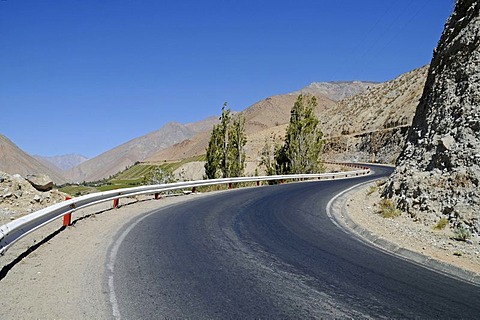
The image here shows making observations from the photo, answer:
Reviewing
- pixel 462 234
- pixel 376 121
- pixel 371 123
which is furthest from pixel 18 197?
pixel 371 123

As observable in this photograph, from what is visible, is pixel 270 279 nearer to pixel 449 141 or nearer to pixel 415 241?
pixel 415 241

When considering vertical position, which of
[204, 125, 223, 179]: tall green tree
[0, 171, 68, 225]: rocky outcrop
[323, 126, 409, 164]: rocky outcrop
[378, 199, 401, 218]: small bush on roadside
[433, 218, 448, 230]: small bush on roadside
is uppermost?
[323, 126, 409, 164]: rocky outcrop

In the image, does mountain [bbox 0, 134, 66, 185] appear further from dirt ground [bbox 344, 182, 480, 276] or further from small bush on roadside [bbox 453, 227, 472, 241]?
small bush on roadside [bbox 453, 227, 472, 241]

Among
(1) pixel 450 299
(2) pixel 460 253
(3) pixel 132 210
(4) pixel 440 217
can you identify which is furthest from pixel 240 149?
(1) pixel 450 299

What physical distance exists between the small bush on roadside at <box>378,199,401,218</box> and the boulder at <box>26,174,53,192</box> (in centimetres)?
1246

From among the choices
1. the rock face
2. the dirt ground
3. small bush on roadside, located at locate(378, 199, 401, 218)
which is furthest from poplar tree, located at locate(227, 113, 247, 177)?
small bush on roadside, located at locate(378, 199, 401, 218)

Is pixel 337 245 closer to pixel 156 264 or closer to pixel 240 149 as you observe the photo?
pixel 156 264

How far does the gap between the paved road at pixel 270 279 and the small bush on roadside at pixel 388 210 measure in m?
3.00

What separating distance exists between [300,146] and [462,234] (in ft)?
97.7

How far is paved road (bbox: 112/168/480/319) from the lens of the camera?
489 cm

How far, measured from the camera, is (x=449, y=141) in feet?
40.9

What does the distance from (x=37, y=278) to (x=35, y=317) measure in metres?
1.70

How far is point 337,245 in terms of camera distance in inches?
342

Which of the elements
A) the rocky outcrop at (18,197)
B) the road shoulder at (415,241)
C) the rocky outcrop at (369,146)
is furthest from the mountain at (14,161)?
the road shoulder at (415,241)
